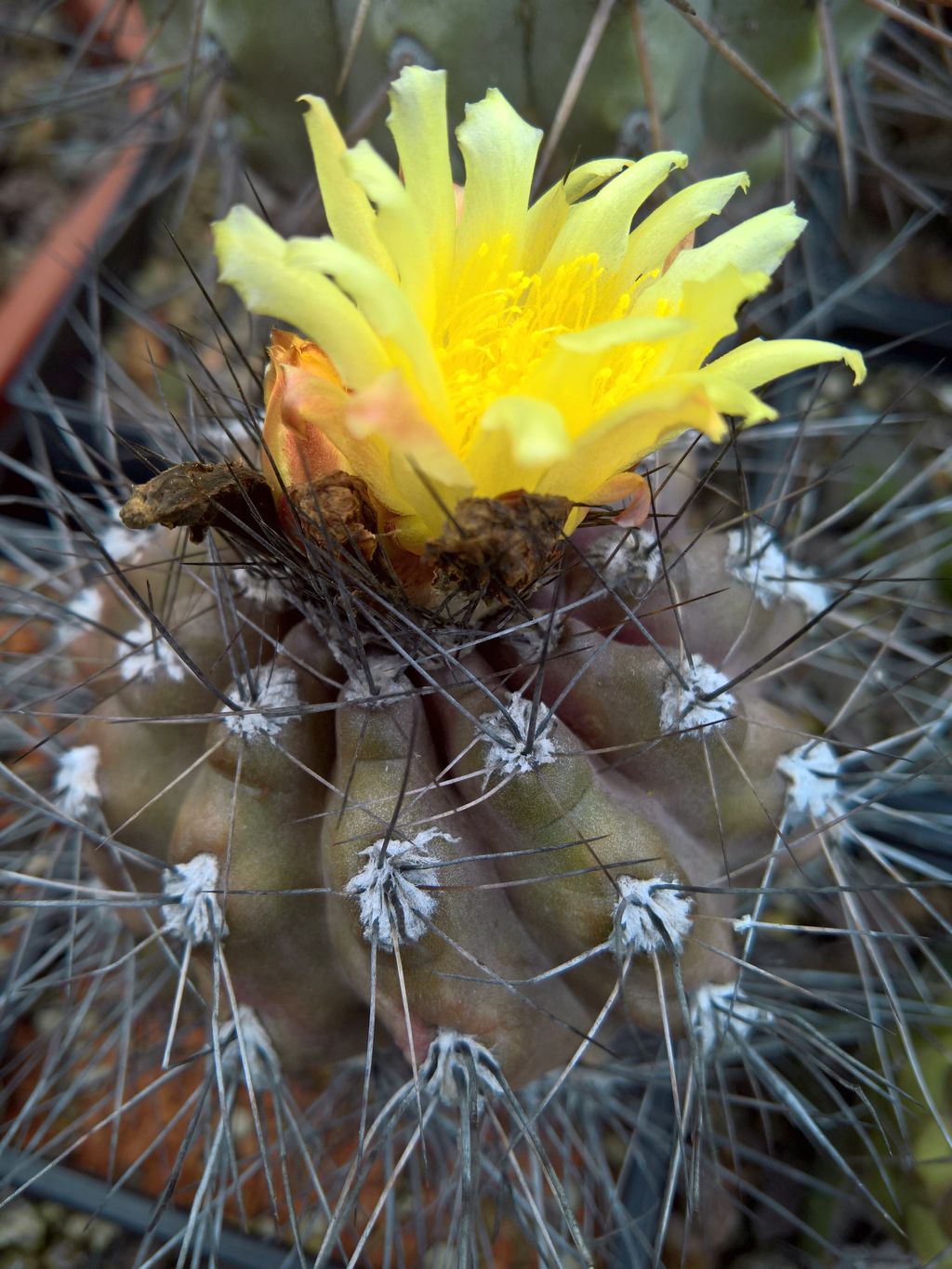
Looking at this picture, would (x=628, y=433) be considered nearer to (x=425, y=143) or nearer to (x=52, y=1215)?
(x=425, y=143)

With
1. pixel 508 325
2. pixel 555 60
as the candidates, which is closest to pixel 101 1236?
pixel 508 325

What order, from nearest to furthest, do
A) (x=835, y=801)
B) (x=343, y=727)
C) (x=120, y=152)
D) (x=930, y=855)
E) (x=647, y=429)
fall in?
(x=647, y=429) < (x=343, y=727) < (x=835, y=801) < (x=930, y=855) < (x=120, y=152)

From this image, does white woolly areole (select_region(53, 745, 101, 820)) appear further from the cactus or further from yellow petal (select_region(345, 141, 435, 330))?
yellow petal (select_region(345, 141, 435, 330))

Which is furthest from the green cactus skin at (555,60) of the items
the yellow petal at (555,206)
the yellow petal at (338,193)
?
the yellow petal at (338,193)

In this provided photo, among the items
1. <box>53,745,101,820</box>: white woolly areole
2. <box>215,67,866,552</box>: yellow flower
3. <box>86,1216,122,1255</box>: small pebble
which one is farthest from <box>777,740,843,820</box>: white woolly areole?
<box>86,1216,122,1255</box>: small pebble

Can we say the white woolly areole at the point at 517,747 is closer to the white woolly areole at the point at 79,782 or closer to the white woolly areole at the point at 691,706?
the white woolly areole at the point at 691,706

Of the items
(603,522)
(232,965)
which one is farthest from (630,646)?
(232,965)

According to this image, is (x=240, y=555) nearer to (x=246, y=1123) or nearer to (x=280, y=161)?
(x=280, y=161)
